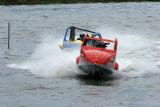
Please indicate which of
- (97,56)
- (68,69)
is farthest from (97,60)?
(68,69)

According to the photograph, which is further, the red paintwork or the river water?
the red paintwork

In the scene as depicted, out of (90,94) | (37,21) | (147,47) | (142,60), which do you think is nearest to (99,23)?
(37,21)

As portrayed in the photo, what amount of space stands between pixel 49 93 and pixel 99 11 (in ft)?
163

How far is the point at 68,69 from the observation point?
3117 cm

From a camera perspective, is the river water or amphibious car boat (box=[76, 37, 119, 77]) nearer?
the river water

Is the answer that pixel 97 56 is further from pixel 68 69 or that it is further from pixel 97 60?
pixel 68 69

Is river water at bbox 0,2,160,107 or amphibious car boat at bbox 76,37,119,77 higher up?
amphibious car boat at bbox 76,37,119,77

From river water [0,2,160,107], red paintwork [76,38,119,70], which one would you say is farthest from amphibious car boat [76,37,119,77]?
river water [0,2,160,107]

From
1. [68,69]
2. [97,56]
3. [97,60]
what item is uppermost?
[97,56]

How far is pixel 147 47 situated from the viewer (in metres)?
41.9

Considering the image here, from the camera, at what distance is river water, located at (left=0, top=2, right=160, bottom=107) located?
24.7 metres

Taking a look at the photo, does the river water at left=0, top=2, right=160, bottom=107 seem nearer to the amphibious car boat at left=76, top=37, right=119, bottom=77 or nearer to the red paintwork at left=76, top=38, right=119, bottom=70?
the amphibious car boat at left=76, top=37, right=119, bottom=77

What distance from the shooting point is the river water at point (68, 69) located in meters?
24.7

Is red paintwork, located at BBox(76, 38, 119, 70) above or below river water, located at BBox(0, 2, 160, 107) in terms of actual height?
above
